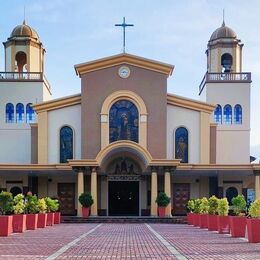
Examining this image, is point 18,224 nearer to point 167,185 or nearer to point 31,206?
point 31,206

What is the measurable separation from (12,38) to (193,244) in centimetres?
3394

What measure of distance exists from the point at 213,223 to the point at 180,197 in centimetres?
1717

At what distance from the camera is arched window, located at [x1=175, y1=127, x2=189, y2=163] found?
1670 inches

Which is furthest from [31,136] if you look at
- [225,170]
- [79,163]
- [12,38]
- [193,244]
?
[193,244]

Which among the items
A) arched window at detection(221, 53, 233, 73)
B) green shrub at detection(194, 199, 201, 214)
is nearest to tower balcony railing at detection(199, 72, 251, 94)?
arched window at detection(221, 53, 233, 73)

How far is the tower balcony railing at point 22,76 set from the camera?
4750cm

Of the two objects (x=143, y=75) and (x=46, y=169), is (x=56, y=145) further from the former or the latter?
(x=143, y=75)

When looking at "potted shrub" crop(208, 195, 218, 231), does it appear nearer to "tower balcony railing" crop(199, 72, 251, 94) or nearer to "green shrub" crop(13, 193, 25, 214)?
"green shrub" crop(13, 193, 25, 214)

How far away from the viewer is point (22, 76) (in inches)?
1889

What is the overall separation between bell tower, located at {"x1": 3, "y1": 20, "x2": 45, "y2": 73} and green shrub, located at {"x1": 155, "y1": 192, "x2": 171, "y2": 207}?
1606 cm

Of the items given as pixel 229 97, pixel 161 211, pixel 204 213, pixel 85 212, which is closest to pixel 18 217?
pixel 204 213

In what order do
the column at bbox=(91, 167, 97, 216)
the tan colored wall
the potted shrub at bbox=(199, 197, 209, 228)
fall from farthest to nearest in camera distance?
Answer: the tan colored wall
the column at bbox=(91, 167, 97, 216)
the potted shrub at bbox=(199, 197, 209, 228)

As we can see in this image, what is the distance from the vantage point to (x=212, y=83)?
47.2 meters

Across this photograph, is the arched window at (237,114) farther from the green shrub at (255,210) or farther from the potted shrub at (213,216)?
the green shrub at (255,210)
